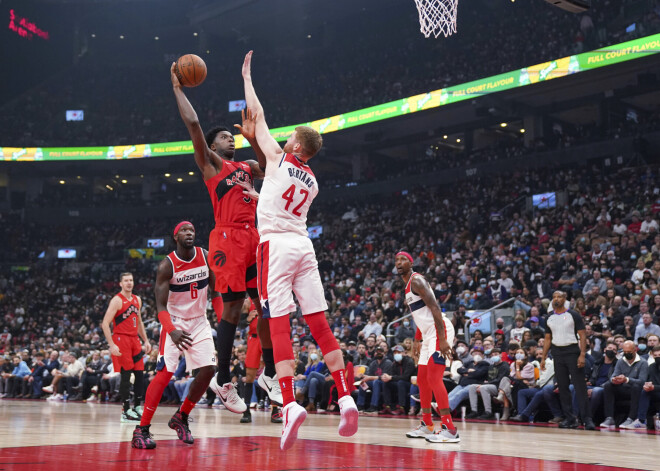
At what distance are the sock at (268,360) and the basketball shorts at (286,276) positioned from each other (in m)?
1.65

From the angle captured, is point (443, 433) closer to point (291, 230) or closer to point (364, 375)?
point (291, 230)

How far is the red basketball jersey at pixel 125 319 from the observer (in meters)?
9.31

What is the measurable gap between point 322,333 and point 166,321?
5.65 feet

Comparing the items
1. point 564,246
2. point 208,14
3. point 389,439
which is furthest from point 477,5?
point 389,439

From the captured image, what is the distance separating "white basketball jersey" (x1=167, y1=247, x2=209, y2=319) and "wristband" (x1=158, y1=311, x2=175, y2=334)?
31cm

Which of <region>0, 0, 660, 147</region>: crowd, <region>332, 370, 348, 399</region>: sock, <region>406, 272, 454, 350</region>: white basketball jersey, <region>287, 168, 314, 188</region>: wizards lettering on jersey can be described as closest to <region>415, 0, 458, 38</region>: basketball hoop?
<region>406, 272, 454, 350</region>: white basketball jersey

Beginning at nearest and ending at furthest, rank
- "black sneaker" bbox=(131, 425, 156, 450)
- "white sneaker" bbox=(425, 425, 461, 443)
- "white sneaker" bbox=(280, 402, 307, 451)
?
1. "white sneaker" bbox=(280, 402, 307, 451)
2. "black sneaker" bbox=(131, 425, 156, 450)
3. "white sneaker" bbox=(425, 425, 461, 443)

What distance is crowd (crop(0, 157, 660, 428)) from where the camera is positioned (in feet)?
35.1

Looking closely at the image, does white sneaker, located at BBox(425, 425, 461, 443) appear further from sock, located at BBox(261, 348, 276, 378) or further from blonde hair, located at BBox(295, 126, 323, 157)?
blonde hair, located at BBox(295, 126, 323, 157)

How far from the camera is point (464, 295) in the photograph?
54.5ft

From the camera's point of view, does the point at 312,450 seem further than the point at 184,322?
Result: No

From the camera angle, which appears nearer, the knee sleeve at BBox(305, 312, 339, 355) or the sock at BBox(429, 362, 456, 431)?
the knee sleeve at BBox(305, 312, 339, 355)

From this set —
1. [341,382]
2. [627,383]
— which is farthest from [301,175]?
[627,383]

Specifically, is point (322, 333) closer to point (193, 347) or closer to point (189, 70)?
point (193, 347)
